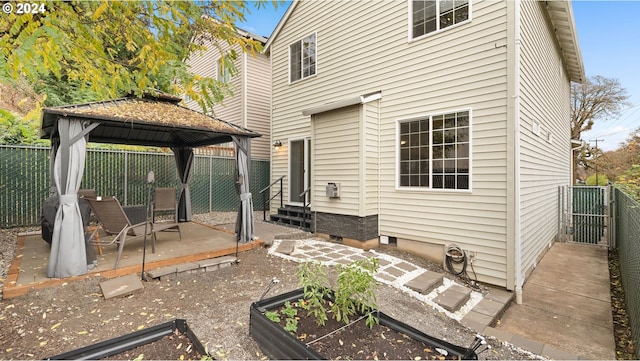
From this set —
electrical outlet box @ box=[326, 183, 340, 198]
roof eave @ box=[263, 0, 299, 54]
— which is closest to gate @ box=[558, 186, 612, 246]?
electrical outlet box @ box=[326, 183, 340, 198]

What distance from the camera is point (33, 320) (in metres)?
3.01

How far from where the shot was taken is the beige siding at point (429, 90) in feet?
16.0

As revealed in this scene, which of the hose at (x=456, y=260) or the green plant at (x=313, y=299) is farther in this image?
the hose at (x=456, y=260)

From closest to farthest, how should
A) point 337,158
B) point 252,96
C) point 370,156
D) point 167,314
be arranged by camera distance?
point 167,314 → point 370,156 → point 337,158 → point 252,96

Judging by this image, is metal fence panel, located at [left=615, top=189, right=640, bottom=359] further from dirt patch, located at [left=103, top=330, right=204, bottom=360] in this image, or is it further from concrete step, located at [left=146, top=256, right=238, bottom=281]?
concrete step, located at [left=146, top=256, right=238, bottom=281]

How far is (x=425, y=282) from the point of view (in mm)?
4445

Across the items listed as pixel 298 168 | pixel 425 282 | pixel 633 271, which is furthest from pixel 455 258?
pixel 298 168

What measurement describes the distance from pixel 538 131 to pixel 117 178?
11.1m

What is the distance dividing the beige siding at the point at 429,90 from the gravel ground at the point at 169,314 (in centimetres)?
200

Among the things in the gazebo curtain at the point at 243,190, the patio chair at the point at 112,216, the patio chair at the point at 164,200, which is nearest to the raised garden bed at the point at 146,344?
the patio chair at the point at 112,216

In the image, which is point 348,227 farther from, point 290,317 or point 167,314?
point 167,314

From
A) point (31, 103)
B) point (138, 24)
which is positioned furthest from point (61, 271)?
point (31, 103)

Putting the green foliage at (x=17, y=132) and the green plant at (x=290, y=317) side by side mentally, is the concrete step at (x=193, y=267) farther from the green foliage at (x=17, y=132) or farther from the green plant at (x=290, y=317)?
the green foliage at (x=17, y=132)

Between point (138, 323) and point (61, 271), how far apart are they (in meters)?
1.79
